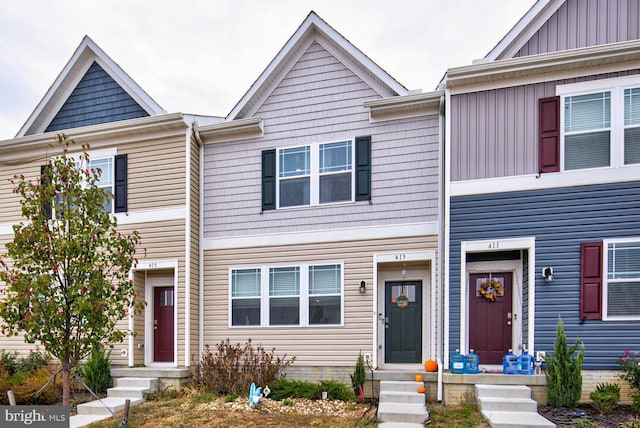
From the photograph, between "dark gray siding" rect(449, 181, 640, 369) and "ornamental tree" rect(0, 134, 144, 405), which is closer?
"ornamental tree" rect(0, 134, 144, 405)

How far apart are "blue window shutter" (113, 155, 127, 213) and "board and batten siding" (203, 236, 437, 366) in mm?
2479

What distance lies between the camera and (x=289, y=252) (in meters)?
9.09

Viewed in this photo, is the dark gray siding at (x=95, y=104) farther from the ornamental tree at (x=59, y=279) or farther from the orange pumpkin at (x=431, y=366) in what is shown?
the orange pumpkin at (x=431, y=366)

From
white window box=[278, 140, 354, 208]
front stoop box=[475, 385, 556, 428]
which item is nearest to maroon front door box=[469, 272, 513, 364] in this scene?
front stoop box=[475, 385, 556, 428]

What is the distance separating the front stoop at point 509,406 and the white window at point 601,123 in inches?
147

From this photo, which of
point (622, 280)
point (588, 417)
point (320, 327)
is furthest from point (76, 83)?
point (588, 417)

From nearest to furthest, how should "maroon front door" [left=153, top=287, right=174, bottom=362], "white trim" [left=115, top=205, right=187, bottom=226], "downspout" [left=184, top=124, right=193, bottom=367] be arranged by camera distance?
"downspout" [left=184, top=124, right=193, bottom=367], "white trim" [left=115, top=205, right=187, bottom=226], "maroon front door" [left=153, top=287, right=174, bottom=362]

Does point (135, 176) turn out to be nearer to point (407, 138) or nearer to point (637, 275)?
point (407, 138)

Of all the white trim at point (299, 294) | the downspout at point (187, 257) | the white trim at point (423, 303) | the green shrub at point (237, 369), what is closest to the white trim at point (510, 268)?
the white trim at point (423, 303)

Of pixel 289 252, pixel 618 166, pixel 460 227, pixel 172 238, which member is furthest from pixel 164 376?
pixel 618 166

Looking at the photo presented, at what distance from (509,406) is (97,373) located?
303 inches

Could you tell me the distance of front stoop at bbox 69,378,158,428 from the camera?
740 cm

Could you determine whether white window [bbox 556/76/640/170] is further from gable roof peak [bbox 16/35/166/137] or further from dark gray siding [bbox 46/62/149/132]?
dark gray siding [bbox 46/62/149/132]

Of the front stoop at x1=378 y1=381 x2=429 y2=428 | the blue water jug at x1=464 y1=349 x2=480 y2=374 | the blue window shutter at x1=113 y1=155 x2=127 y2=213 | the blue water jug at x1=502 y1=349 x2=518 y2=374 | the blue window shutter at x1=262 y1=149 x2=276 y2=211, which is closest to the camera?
the front stoop at x1=378 y1=381 x2=429 y2=428
